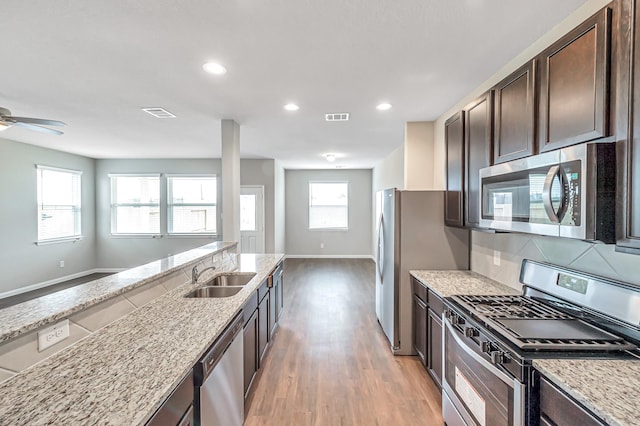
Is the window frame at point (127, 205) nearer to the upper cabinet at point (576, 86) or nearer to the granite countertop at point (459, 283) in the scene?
the granite countertop at point (459, 283)

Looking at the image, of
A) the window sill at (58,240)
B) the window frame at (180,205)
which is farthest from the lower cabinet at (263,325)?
the window sill at (58,240)

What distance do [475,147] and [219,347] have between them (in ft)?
7.67

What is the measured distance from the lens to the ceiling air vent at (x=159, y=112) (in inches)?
131

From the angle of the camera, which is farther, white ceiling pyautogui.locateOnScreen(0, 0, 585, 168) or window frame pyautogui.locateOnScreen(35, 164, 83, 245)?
window frame pyautogui.locateOnScreen(35, 164, 83, 245)

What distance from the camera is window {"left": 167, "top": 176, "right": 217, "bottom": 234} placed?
22.7 feet

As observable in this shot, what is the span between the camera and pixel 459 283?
2.46 meters

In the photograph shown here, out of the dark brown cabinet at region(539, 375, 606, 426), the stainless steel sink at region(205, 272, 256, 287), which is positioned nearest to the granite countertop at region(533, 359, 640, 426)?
the dark brown cabinet at region(539, 375, 606, 426)

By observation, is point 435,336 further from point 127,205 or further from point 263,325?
point 127,205

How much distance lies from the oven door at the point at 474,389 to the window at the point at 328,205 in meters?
6.36

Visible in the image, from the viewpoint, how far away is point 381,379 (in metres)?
2.58

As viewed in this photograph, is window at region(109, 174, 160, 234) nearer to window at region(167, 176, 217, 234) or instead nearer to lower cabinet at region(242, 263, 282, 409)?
window at region(167, 176, 217, 234)

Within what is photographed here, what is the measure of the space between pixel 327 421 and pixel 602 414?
5.52 feet

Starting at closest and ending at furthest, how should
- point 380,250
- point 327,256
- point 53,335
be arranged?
point 53,335 → point 380,250 → point 327,256

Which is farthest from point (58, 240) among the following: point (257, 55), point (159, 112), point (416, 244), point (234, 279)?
point (416, 244)
